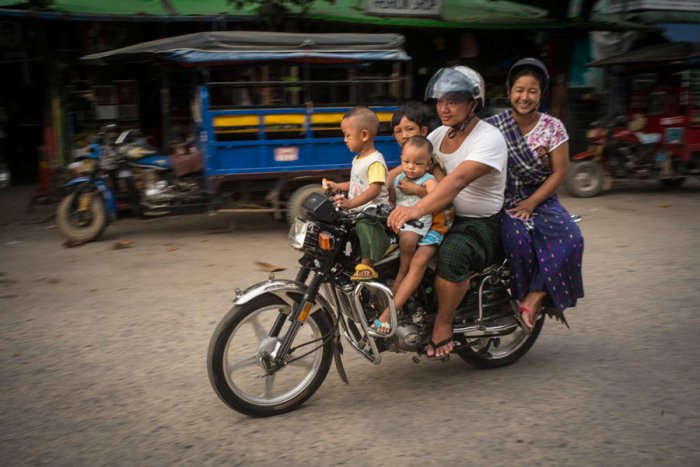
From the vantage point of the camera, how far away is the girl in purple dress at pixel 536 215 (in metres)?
3.56

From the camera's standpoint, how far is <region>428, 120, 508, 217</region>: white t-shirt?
326 cm

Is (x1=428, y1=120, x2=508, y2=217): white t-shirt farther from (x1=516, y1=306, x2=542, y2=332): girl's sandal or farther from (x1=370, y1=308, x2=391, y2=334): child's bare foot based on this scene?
(x1=370, y1=308, x2=391, y2=334): child's bare foot

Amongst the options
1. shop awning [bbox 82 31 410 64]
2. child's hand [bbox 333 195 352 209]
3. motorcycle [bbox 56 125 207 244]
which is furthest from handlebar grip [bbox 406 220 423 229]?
motorcycle [bbox 56 125 207 244]

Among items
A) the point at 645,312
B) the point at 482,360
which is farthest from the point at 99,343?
the point at 645,312

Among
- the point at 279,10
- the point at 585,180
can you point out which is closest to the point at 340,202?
the point at 585,180

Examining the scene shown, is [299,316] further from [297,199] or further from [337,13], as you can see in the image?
[337,13]

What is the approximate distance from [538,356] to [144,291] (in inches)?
127

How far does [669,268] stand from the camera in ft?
19.4

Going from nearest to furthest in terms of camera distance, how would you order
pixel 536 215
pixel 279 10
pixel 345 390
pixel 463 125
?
pixel 463 125 < pixel 345 390 < pixel 536 215 < pixel 279 10

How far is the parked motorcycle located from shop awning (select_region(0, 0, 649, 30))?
4.18m

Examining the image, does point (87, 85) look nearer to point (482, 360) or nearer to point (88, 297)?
point (88, 297)

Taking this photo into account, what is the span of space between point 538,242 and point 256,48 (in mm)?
4980

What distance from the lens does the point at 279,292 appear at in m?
3.15

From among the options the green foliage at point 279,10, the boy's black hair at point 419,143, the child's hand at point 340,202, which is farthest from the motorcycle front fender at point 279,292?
the green foliage at point 279,10
